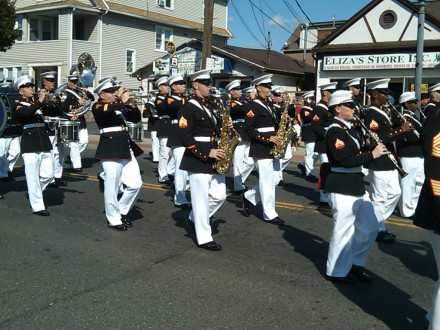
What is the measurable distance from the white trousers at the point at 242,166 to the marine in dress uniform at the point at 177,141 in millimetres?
1395

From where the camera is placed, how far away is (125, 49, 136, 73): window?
37562 mm

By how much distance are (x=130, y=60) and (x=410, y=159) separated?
32.1 meters

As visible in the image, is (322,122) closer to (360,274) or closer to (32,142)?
(360,274)

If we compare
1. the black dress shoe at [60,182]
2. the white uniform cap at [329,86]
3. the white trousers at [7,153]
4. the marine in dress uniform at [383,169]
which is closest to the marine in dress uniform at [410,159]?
the marine in dress uniform at [383,169]

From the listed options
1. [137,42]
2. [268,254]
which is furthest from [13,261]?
[137,42]

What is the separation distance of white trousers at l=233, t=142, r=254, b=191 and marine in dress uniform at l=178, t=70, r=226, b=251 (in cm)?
351

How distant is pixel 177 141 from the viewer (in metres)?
9.52

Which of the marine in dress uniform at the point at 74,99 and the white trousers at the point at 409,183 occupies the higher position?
the marine in dress uniform at the point at 74,99

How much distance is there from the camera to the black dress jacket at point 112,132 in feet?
24.0

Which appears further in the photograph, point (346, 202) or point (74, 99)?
point (74, 99)

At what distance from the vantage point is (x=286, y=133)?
851 centimetres

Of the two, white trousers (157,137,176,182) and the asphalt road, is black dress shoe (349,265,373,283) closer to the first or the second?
the asphalt road

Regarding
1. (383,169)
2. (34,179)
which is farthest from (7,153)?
(383,169)

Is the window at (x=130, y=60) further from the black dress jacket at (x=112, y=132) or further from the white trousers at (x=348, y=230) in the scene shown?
the white trousers at (x=348, y=230)
